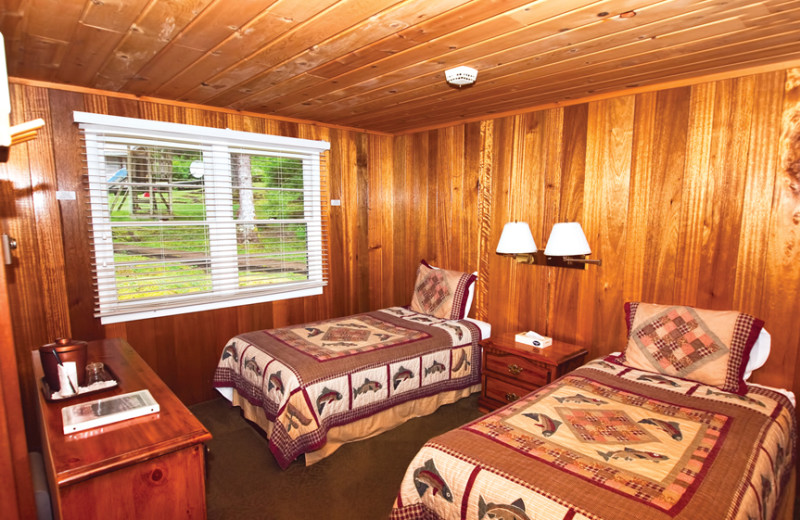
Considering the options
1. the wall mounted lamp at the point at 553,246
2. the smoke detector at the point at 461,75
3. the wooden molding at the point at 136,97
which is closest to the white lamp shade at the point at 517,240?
the wall mounted lamp at the point at 553,246

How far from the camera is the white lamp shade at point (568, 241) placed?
284 cm

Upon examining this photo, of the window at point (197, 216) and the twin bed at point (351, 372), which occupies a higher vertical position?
the window at point (197, 216)

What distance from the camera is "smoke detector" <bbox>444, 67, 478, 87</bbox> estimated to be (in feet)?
7.78

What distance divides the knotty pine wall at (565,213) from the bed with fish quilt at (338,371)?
498 mm

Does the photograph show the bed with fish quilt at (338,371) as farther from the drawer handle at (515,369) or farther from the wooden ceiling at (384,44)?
the wooden ceiling at (384,44)

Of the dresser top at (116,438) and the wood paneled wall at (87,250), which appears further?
the wood paneled wall at (87,250)

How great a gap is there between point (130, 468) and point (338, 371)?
1361mm

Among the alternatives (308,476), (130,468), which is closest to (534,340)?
(308,476)

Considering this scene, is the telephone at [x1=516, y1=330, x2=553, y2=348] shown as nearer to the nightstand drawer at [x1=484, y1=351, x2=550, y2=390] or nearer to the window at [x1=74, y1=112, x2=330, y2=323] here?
the nightstand drawer at [x1=484, y1=351, x2=550, y2=390]

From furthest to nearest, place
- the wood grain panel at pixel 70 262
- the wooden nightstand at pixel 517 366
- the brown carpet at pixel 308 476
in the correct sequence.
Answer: the wooden nightstand at pixel 517 366 < the wood grain panel at pixel 70 262 < the brown carpet at pixel 308 476

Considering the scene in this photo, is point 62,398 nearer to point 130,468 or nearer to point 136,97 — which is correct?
point 130,468

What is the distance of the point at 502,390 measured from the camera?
304 centimetres

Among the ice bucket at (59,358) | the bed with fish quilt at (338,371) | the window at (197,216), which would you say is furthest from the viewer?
the window at (197,216)

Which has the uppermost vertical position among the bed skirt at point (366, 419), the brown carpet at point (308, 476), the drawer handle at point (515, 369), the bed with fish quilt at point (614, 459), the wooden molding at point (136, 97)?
the wooden molding at point (136, 97)
